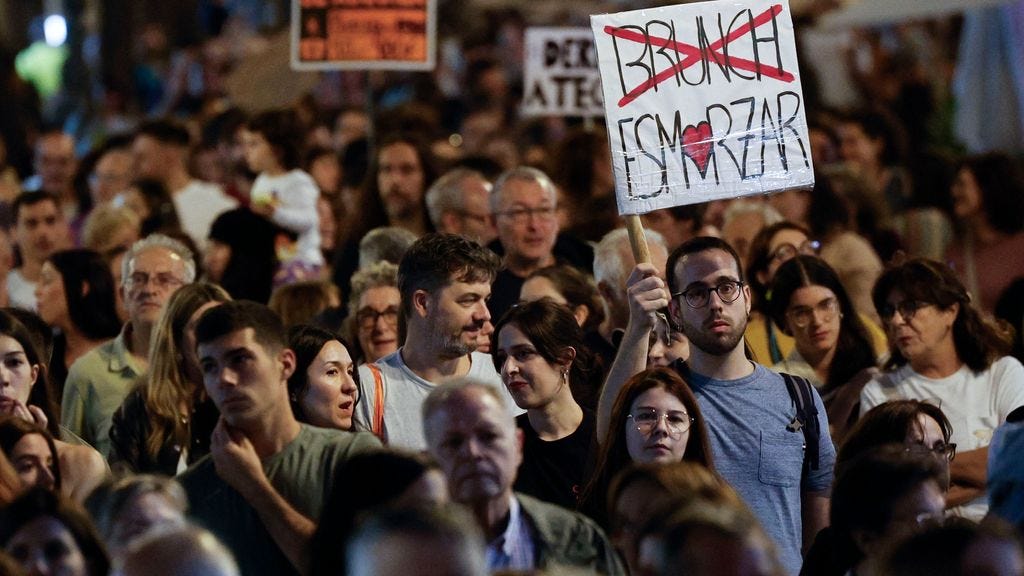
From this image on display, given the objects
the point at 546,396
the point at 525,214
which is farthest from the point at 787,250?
the point at 546,396

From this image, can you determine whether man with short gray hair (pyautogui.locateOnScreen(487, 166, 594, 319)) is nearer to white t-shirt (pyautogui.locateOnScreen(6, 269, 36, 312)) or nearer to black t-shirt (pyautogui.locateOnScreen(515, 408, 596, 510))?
Result: black t-shirt (pyautogui.locateOnScreen(515, 408, 596, 510))

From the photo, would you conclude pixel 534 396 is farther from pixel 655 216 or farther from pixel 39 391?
pixel 655 216

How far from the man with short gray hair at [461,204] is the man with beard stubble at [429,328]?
3.14 meters

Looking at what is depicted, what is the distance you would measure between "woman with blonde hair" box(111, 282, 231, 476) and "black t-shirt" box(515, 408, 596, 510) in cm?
122

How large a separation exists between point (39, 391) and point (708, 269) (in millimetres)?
2586

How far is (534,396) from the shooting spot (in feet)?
26.2

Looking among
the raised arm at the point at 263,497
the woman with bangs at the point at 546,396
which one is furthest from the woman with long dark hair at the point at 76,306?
the raised arm at the point at 263,497

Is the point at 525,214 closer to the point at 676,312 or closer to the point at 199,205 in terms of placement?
the point at 676,312

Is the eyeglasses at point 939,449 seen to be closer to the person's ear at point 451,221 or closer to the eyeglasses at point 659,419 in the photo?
the eyeglasses at point 659,419

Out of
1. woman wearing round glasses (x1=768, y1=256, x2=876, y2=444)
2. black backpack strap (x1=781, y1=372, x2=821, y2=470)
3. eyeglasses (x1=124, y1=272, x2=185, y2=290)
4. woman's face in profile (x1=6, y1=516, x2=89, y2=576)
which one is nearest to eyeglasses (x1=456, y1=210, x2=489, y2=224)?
eyeglasses (x1=124, y1=272, x2=185, y2=290)

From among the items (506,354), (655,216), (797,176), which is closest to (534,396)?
(506,354)

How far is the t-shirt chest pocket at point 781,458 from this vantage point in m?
7.73

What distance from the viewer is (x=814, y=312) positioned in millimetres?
9531

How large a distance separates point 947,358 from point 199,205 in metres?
7.34
